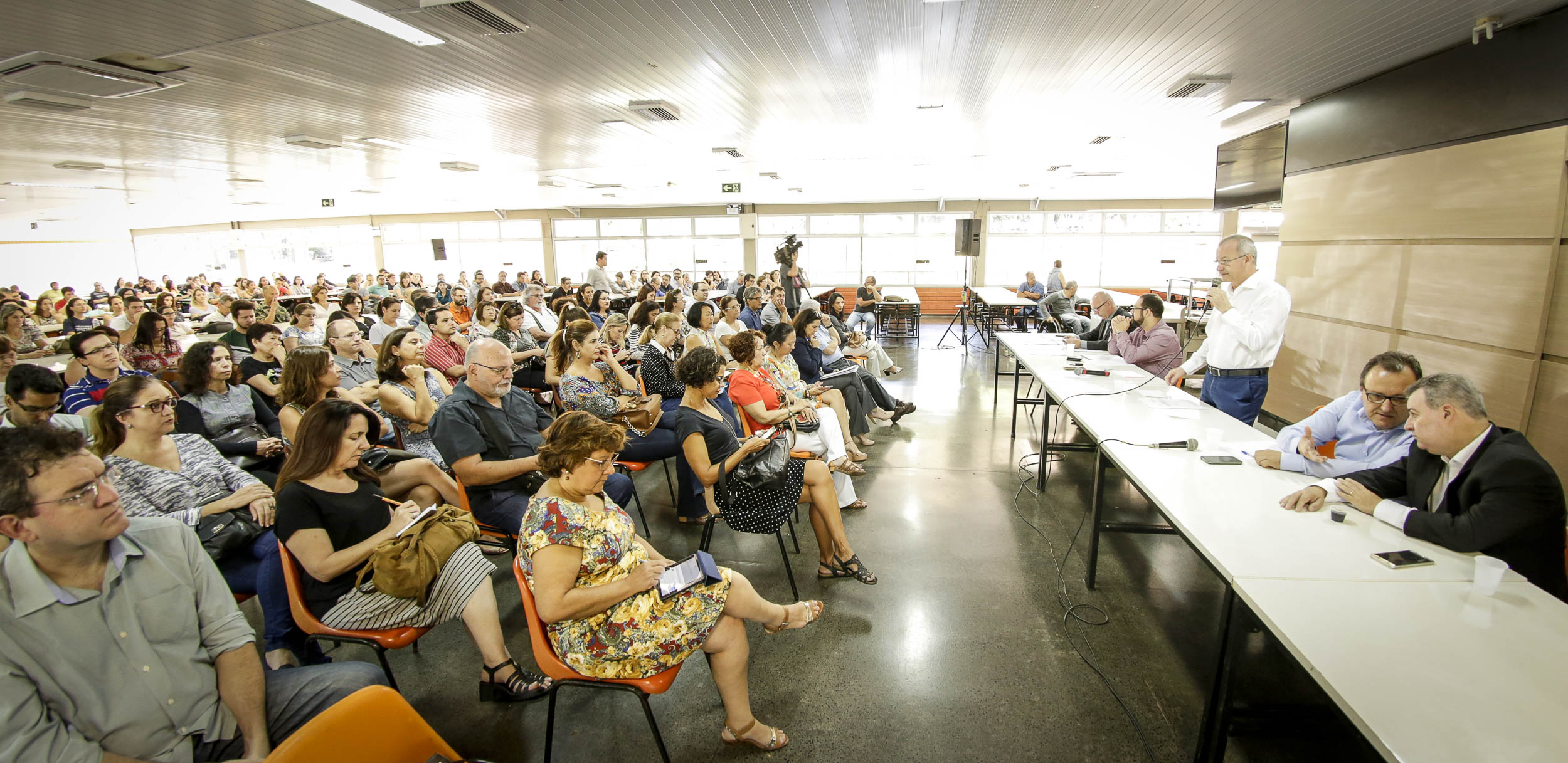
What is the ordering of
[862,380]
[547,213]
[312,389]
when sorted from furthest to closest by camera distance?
[547,213]
[862,380]
[312,389]

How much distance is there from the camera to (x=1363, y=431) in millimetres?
2445

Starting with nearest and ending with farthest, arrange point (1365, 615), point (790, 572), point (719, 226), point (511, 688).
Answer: point (1365, 615) < point (511, 688) < point (790, 572) < point (719, 226)

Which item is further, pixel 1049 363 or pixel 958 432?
pixel 958 432

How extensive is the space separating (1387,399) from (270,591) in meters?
3.95

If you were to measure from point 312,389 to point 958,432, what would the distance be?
4.45 metres

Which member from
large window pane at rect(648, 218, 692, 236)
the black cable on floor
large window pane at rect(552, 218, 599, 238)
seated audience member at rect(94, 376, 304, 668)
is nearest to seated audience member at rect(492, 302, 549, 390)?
seated audience member at rect(94, 376, 304, 668)

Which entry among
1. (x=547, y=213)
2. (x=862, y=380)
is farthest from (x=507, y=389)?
(x=547, y=213)

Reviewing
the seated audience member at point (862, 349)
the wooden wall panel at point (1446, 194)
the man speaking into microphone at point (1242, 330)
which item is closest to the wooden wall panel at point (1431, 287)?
the wooden wall panel at point (1446, 194)

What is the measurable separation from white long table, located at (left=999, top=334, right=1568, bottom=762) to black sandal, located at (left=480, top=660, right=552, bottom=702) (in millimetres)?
2142

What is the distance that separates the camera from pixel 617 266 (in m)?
17.4

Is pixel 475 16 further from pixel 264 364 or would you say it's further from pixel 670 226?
pixel 670 226

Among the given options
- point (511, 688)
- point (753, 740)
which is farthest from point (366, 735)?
point (753, 740)

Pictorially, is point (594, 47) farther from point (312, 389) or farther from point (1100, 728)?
point (1100, 728)

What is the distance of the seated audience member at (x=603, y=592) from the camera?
1.70 m
